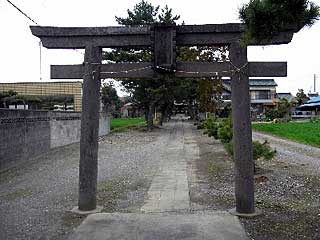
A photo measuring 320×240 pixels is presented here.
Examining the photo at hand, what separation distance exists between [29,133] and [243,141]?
34.2ft

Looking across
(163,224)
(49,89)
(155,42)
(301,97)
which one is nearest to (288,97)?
(301,97)

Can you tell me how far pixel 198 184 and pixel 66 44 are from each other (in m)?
5.03

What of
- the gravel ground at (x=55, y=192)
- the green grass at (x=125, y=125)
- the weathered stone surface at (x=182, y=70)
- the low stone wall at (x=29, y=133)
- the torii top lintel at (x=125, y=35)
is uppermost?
the torii top lintel at (x=125, y=35)

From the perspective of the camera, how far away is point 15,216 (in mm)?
7594

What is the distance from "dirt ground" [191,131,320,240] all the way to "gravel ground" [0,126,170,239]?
151 cm

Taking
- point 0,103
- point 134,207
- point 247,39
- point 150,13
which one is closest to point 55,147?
point 0,103

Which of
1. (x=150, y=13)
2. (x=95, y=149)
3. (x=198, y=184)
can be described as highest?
(x=150, y=13)

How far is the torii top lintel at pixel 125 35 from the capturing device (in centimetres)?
752

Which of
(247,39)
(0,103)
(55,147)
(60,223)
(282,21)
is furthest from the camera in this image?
(0,103)

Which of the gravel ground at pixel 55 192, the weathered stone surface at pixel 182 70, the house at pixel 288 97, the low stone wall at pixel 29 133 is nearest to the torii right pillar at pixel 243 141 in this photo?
the weathered stone surface at pixel 182 70

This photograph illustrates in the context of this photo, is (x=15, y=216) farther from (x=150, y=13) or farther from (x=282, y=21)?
(x=150, y=13)

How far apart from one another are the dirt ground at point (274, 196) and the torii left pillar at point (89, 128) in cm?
222

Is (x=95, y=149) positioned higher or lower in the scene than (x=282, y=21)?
lower

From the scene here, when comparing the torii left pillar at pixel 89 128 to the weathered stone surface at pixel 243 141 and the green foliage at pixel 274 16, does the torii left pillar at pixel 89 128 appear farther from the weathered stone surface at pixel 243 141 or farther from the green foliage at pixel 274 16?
the green foliage at pixel 274 16
